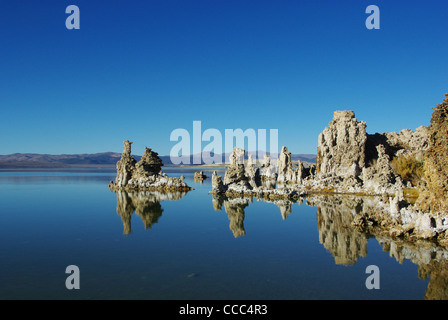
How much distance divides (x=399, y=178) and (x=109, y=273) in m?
52.5

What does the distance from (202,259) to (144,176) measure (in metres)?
53.5

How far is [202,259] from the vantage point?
1930 cm

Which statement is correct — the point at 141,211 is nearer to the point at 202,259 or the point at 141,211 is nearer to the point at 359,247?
the point at 202,259

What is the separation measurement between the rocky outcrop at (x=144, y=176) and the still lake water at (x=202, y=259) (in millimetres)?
32068

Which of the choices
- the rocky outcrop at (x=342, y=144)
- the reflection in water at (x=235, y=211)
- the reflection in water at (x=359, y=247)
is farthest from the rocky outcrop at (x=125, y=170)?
the rocky outcrop at (x=342, y=144)

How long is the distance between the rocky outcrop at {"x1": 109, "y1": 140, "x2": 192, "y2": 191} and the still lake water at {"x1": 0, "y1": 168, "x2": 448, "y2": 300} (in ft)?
105

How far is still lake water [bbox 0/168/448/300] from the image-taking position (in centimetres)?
1453

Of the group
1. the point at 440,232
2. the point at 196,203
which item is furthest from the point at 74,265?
the point at 196,203

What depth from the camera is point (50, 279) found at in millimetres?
15711

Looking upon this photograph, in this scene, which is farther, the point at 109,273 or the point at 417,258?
the point at 417,258

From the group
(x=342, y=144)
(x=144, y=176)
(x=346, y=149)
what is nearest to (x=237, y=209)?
(x=144, y=176)

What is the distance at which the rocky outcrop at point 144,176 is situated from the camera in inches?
2628

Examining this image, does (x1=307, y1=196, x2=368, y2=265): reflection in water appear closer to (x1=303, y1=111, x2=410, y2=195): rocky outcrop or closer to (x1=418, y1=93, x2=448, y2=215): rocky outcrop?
(x1=418, y1=93, x2=448, y2=215): rocky outcrop
